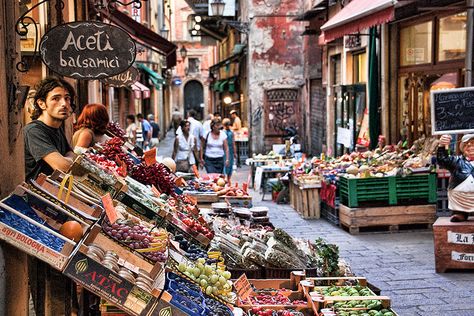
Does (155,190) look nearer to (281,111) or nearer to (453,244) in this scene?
(453,244)

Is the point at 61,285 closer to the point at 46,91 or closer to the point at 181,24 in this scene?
the point at 46,91

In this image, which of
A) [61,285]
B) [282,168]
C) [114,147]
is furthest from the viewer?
[282,168]

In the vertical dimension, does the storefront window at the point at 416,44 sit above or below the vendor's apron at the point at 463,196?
above

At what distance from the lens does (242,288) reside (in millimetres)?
5391

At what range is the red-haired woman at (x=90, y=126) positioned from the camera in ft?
23.2

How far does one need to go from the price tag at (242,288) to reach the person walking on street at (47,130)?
1.65 meters

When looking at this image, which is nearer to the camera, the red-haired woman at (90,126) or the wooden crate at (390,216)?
the red-haired woman at (90,126)

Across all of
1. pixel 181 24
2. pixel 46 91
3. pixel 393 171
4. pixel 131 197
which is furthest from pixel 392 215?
pixel 181 24

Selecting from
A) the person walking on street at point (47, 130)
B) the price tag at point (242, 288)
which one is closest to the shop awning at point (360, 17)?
the price tag at point (242, 288)

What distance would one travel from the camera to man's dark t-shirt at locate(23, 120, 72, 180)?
5047 millimetres

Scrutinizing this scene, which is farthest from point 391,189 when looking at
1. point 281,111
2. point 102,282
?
point 281,111

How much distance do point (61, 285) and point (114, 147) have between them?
317 centimetres

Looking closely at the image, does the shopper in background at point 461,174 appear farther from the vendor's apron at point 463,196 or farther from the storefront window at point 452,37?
the storefront window at point 452,37

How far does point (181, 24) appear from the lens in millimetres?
66625
